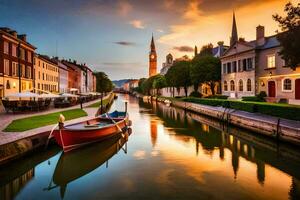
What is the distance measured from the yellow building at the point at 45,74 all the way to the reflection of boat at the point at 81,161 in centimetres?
3587

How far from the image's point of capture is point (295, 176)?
13.9 m

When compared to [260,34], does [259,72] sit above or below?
below

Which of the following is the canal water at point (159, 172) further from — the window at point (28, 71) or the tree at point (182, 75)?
the tree at point (182, 75)

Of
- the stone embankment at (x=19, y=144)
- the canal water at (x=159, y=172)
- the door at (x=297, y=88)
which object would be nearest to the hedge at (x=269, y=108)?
the canal water at (x=159, y=172)

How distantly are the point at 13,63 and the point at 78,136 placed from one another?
30.1 m

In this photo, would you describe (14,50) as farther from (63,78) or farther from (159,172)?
(63,78)

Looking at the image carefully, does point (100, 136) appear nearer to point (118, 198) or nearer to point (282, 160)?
point (118, 198)

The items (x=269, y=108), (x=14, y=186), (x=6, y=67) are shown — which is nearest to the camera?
(x=14, y=186)

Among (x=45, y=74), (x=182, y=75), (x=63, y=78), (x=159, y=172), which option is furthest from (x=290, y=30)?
(x=63, y=78)

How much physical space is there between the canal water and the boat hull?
57 cm

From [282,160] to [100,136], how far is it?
12.9 m

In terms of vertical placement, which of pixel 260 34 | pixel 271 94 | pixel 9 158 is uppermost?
pixel 260 34

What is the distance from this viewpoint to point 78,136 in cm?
1802

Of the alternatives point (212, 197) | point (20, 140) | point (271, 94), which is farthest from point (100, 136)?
point (271, 94)
